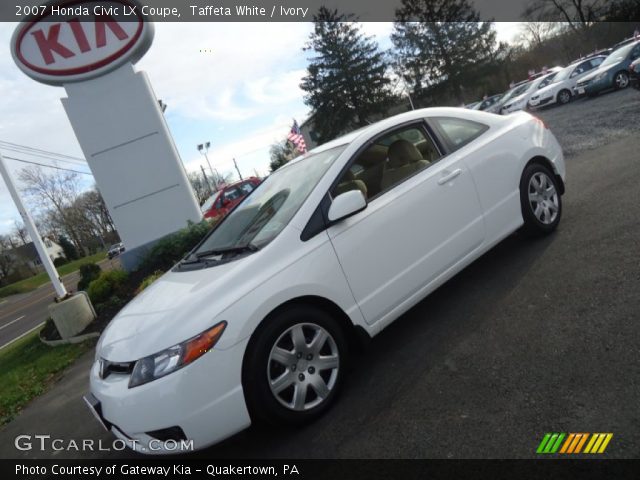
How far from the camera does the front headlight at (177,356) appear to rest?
234 centimetres

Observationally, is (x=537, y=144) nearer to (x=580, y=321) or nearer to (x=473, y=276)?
(x=473, y=276)

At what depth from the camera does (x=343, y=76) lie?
42.0 metres

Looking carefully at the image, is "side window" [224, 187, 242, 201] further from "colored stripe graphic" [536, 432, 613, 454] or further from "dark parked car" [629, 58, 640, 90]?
"colored stripe graphic" [536, 432, 613, 454]

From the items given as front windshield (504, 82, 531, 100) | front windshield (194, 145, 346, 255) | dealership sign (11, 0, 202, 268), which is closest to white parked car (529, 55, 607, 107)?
front windshield (504, 82, 531, 100)

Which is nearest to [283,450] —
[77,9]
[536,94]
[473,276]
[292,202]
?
[292,202]

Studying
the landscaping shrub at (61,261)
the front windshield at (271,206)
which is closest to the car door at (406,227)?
the front windshield at (271,206)

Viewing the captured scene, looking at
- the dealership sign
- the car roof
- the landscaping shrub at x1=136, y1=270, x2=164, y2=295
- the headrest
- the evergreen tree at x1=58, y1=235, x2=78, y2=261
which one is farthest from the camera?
the evergreen tree at x1=58, y1=235, x2=78, y2=261

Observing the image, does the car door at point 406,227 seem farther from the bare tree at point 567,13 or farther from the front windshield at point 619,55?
the bare tree at point 567,13

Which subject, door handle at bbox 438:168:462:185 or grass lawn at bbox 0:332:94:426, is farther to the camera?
grass lawn at bbox 0:332:94:426

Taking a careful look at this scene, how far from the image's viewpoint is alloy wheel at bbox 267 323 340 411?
8.42ft

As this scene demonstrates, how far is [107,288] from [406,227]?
786 centimetres

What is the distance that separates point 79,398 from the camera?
4.86m

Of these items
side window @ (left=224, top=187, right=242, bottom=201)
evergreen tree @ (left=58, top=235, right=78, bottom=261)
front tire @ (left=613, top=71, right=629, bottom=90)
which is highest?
evergreen tree @ (left=58, top=235, right=78, bottom=261)

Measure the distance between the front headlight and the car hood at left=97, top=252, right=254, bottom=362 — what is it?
3cm
